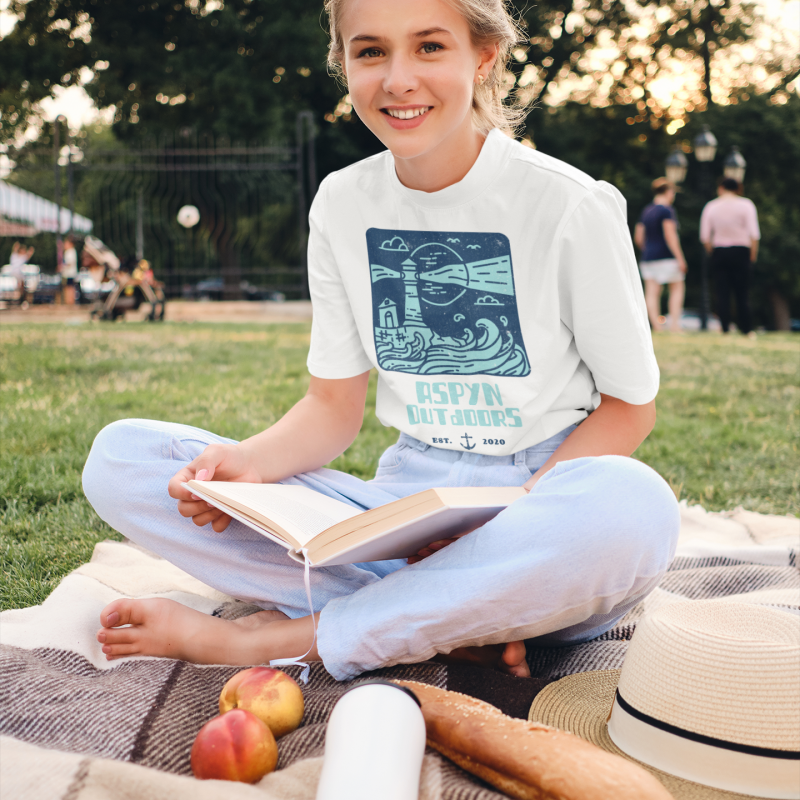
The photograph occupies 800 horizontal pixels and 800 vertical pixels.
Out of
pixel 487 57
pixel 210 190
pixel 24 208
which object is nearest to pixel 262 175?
pixel 210 190

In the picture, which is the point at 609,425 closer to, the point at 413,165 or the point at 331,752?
the point at 413,165

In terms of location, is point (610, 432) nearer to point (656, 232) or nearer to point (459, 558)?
point (459, 558)

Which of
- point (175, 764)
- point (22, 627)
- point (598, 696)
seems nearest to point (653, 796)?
point (598, 696)

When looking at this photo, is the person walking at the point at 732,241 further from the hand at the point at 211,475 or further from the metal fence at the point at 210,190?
the hand at the point at 211,475

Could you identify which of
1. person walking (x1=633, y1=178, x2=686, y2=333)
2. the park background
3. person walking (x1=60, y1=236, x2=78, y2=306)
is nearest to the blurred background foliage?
the park background

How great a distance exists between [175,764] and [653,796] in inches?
26.4

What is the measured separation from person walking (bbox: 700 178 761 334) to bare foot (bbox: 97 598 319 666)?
868cm

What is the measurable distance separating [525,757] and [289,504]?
659 mm

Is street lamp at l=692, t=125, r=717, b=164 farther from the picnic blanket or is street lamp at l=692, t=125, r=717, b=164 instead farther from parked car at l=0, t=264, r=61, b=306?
the picnic blanket

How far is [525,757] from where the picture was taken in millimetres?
1018

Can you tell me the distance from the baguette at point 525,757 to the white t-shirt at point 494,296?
2.26ft

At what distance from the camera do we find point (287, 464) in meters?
1.80

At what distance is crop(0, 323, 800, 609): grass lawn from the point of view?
2393 mm

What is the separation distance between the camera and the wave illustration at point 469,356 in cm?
173
